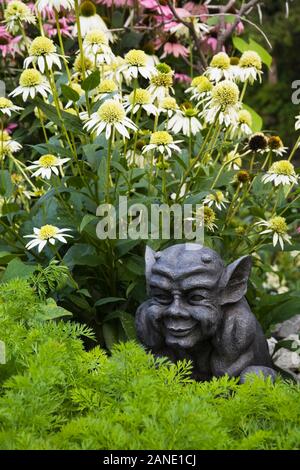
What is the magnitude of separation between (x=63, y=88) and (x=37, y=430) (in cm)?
143

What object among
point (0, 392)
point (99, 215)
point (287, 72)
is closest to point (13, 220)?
point (99, 215)

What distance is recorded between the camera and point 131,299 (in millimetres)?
3535

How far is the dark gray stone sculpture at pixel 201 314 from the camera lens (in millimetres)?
2867

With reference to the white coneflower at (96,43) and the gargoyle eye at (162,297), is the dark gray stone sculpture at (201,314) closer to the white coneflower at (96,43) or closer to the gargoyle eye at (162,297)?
the gargoyle eye at (162,297)

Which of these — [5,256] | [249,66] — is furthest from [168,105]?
[5,256]

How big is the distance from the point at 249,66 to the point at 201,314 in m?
1.29

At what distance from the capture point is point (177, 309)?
285 cm

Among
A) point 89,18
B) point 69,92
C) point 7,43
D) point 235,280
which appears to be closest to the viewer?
point 235,280

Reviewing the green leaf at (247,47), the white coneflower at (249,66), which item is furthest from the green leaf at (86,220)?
the green leaf at (247,47)

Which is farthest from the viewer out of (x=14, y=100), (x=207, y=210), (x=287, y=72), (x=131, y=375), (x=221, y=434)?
(x=287, y=72)

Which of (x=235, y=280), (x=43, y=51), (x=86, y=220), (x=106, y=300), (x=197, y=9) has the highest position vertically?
(x=43, y=51)

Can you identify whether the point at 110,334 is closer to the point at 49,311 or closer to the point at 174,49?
the point at 49,311

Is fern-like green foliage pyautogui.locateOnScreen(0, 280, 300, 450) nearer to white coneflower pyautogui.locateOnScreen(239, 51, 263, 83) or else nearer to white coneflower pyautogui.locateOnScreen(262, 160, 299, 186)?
white coneflower pyautogui.locateOnScreen(262, 160, 299, 186)

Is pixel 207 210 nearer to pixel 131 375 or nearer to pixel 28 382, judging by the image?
pixel 131 375
